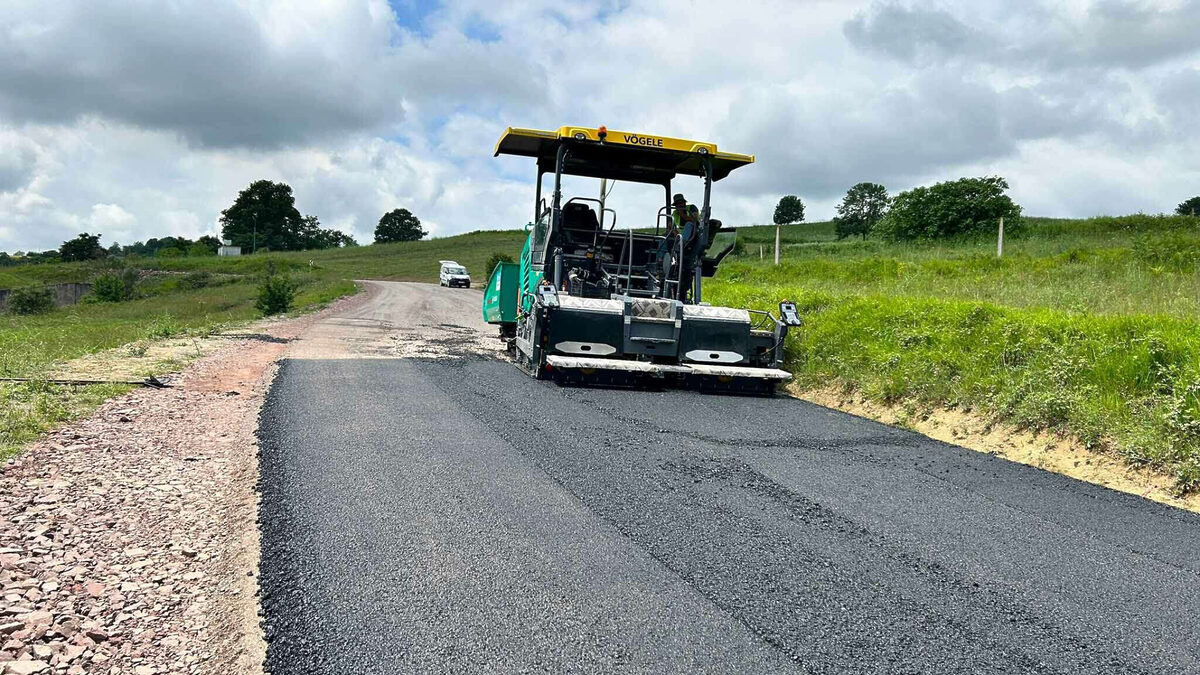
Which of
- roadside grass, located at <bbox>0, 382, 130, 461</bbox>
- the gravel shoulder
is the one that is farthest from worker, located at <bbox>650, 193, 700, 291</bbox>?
roadside grass, located at <bbox>0, 382, 130, 461</bbox>

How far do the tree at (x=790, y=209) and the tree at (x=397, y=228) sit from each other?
45.2m

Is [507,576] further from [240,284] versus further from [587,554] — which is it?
[240,284]

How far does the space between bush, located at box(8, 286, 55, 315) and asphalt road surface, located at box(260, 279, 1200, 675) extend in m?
31.2

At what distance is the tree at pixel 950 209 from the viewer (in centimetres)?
3825

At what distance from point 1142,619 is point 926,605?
0.81 m

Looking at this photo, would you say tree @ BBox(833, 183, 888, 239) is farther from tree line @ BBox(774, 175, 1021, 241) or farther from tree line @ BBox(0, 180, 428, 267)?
tree line @ BBox(0, 180, 428, 267)

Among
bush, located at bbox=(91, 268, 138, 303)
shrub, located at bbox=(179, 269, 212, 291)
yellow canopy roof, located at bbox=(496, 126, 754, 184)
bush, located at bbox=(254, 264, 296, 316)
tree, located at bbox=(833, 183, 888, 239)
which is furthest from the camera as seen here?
tree, located at bbox=(833, 183, 888, 239)

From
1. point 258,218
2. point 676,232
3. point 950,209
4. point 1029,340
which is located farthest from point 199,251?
point 1029,340

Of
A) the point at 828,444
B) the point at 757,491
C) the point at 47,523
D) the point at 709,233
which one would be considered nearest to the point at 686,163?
the point at 709,233

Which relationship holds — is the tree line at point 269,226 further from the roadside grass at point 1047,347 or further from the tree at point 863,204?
the roadside grass at point 1047,347

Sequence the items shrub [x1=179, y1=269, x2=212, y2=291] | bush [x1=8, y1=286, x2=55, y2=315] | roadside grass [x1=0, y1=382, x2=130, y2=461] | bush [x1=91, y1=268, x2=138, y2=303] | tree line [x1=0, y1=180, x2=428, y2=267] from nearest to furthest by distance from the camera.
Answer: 1. roadside grass [x1=0, y1=382, x2=130, y2=461]
2. bush [x1=8, y1=286, x2=55, y2=315]
3. bush [x1=91, y1=268, x2=138, y2=303]
4. shrub [x1=179, y1=269, x2=212, y2=291]
5. tree line [x1=0, y1=180, x2=428, y2=267]

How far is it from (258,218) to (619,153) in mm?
94751

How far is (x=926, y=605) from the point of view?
9.83 ft

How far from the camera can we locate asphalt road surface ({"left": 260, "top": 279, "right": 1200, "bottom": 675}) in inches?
104
